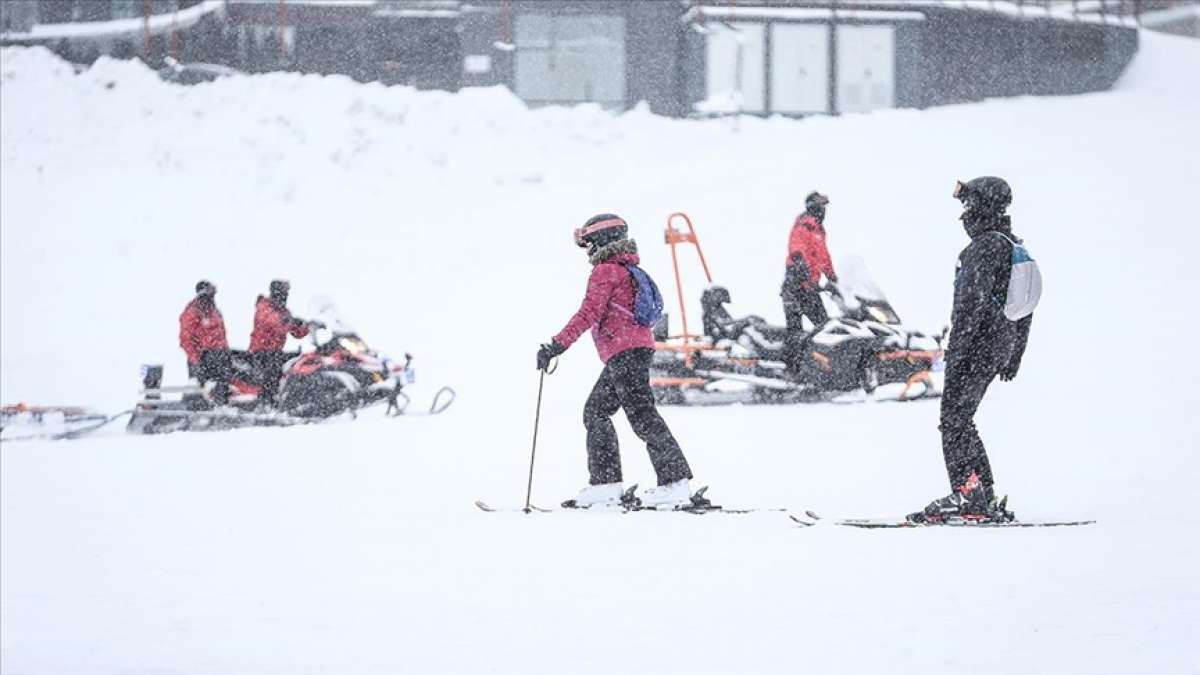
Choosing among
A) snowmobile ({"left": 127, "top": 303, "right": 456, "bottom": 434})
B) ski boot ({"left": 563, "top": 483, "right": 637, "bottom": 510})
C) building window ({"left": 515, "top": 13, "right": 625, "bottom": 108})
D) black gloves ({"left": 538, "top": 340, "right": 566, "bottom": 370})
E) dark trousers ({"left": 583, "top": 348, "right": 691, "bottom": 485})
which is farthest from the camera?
building window ({"left": 515, "top": 13, "right": 625, "bottom": 108})

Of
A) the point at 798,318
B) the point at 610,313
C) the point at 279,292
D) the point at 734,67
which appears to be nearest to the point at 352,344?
the point at 279,292

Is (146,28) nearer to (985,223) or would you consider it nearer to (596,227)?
(596,227)

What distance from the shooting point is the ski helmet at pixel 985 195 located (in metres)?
6.36

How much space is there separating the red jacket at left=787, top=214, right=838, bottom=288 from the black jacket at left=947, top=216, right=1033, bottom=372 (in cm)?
577

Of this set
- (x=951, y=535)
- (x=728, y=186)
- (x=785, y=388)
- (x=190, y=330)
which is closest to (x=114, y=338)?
(x=190, y=330)

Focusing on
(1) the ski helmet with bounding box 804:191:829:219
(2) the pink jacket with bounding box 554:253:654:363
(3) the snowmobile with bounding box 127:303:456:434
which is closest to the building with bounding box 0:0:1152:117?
(3) the snowmobile with bounding box 127:303:456:434

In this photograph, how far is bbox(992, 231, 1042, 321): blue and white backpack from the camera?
636 cm

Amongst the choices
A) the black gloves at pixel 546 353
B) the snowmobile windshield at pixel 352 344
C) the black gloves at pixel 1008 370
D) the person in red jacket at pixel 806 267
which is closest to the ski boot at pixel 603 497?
the black gloves at pixel 546 353

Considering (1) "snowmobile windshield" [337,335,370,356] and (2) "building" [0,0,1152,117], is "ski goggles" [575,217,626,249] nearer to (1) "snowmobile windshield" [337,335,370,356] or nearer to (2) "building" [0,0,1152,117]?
(1) "snowmobile windshield" [337,335,370,356]

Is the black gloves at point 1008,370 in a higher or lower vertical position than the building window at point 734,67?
lower

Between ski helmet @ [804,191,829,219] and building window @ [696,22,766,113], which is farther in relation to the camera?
building window @ [696,22,766,113]

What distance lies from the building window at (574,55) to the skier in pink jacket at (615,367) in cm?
2126

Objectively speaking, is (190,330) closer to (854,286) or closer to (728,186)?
(854,286)

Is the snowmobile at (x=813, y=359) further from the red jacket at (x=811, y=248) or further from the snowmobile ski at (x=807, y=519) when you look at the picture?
the snowmobile ski at (x=807, y=519)
